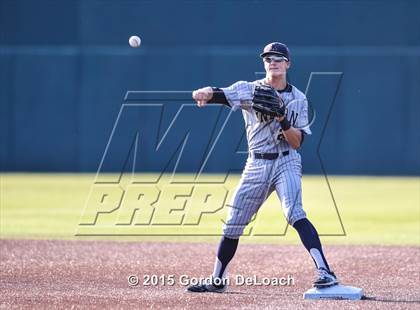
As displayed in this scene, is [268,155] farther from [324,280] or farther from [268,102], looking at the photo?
[324,280]

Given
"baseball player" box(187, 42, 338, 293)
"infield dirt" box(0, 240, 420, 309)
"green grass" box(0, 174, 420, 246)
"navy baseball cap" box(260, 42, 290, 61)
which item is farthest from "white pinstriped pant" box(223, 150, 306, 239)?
"green grass" box(0, 174, 420, 246)

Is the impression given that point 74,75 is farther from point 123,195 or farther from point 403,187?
point 403,187

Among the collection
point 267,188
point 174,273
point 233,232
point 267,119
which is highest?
point 267,119

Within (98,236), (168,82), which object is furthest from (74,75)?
(98,236)

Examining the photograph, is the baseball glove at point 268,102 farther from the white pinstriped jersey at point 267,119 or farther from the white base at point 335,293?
the white base at point 335,293

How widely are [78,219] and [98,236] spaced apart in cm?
157

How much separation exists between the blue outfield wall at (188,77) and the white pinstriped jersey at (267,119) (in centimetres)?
1289

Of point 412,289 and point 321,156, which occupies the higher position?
point 412,289

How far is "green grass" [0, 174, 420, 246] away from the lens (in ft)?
33.9

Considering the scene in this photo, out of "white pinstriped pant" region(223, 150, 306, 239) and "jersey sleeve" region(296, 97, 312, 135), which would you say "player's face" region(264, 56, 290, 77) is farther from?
"white pinstriped pant" region(223, 150, 306, 239)

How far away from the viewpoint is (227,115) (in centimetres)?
1917

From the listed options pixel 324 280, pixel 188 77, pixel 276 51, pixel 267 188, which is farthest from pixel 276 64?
pixel 188 77

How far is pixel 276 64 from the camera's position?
5.89 meters

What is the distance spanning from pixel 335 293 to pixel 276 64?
1.53 m
